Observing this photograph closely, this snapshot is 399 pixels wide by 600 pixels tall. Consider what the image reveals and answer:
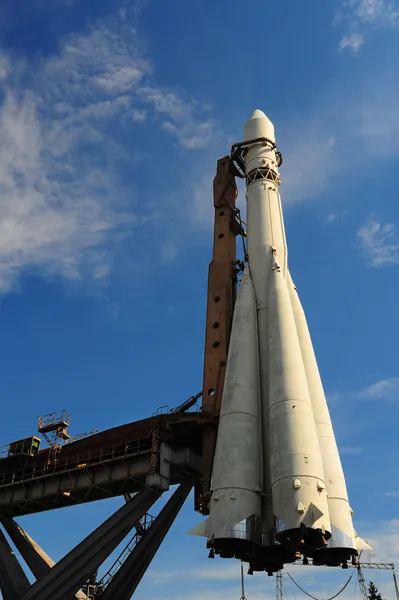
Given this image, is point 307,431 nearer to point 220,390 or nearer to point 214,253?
point 220,390

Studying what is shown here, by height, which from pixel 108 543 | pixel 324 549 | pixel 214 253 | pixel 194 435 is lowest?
pixel 324 549

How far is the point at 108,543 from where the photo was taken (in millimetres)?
28453

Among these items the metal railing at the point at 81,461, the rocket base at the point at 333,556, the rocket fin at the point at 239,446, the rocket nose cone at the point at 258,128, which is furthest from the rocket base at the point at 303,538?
the rocket nose cone at the point at 258,128

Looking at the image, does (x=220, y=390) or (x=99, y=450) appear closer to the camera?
(x=220, y=390)

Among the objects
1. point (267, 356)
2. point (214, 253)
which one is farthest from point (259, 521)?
point (214, 253)

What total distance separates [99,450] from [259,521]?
1278 centimetres

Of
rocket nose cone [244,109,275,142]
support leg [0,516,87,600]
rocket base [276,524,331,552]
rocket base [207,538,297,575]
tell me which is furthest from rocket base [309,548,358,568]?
rocket nose cone [244,109,275,142]

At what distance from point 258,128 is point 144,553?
81.4ft

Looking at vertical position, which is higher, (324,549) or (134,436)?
(134,436)

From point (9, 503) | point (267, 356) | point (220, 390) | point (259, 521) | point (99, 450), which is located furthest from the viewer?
point (9, 503)

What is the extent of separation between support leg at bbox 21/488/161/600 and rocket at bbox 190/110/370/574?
6236mm

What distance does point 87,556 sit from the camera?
28.4m

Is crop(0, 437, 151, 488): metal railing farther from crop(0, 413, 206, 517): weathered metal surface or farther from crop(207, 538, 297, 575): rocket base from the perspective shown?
crop(207, 538, 297, 575): rocket base

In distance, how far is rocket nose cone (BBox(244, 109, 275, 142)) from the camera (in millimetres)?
37000
